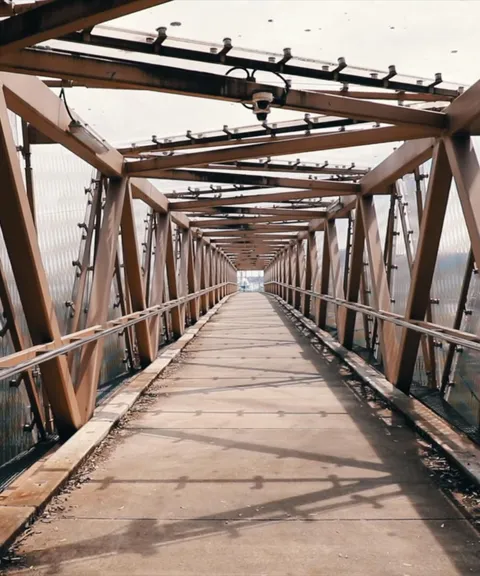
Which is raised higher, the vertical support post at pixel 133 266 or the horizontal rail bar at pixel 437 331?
the vertical support post at pixel 133 266

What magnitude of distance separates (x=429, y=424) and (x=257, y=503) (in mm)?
1757

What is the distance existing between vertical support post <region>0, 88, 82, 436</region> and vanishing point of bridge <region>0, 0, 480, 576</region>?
1 cm

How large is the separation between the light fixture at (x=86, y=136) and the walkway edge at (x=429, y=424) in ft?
10.4

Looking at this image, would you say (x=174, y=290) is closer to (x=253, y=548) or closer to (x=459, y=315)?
(x=459, y=315)

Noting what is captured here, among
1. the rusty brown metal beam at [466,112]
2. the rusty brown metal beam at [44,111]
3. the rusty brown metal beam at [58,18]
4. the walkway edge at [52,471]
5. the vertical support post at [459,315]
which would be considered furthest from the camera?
the vertical support post at [459,315]

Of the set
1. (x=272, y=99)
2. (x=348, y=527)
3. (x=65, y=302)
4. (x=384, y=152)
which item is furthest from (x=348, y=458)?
(x=384, y=152)

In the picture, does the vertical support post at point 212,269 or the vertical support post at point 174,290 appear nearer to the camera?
the vertical support post at point 174,290

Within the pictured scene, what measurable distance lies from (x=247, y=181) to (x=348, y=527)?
5260 millimetres

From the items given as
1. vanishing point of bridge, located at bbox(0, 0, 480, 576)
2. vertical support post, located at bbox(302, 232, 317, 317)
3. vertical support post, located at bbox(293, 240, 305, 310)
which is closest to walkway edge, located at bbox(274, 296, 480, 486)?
vanishing point of bridge, located at bbox(0, 0, 480, 576)

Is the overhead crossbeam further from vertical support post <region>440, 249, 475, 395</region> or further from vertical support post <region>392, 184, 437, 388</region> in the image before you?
vertical support post <region>392, 184, 437, 388</region>

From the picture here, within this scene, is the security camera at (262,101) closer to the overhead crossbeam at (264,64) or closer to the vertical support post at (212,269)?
the overhead crossbeam at (264,64)

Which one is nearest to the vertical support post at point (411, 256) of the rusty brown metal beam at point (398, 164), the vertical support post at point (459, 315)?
the rusty brown metal beam at point (398, 164)

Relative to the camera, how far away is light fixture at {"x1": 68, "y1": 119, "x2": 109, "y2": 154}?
412 centimetres

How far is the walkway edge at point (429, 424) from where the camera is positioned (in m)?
3.48
